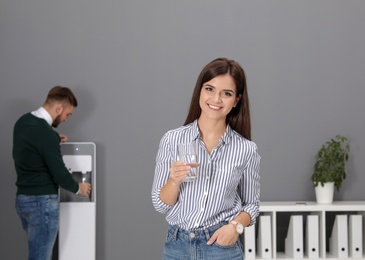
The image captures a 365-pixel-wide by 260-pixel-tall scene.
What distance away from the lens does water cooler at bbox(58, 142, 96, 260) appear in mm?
4316

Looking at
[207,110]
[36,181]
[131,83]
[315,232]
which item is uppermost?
[131,83]

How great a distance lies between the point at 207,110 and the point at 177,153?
17 cm

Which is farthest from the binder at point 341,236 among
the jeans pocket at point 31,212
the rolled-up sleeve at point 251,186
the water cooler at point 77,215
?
the rolled-up sleeve at point 251,186

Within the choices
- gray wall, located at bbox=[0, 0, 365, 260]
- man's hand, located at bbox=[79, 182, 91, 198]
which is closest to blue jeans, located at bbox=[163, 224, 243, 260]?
man's hand, located at bbox=[79, 182, 91, 198]

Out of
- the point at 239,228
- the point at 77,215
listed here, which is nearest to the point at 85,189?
the point at 77,215

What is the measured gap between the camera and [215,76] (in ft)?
6.72

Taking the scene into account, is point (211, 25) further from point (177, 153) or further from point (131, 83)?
point (177, 153)

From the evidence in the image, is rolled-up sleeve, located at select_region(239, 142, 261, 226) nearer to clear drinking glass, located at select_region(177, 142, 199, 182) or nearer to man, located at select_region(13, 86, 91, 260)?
clear drinking glass, located at select_region(177, 142, 199, 182)

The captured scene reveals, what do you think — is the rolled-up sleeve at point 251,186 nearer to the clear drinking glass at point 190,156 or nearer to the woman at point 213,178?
the woman at point 213,178

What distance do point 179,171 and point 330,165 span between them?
9.65 ft

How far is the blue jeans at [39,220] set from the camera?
3.94 metres

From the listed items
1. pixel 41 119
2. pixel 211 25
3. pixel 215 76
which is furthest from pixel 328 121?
pixel 215 76

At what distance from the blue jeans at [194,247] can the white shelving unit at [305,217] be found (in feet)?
7.92

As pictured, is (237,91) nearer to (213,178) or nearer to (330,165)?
(213,178)
